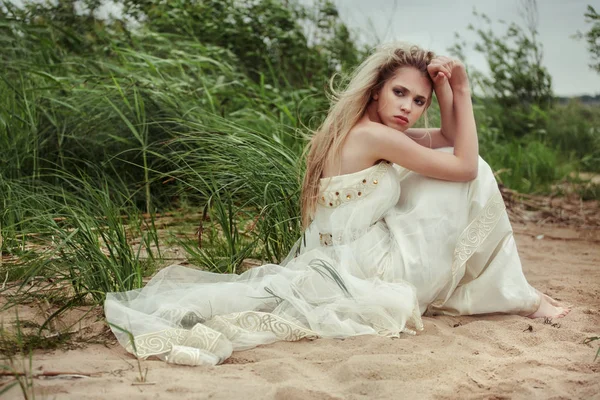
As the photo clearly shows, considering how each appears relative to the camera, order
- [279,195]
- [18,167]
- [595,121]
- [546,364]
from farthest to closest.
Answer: [595,121] < [18,167] < [279,195] < [546,364]

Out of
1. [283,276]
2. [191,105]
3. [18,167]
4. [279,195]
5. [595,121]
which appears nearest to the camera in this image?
[283,276]

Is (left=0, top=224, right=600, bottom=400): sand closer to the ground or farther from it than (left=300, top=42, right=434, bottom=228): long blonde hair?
closer to the ground

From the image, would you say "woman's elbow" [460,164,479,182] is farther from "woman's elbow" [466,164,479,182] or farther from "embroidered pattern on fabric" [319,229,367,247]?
"embroidered pattern on fabric" [319,229,367,247]

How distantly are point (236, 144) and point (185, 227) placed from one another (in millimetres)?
579

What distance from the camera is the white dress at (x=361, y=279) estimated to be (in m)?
2.42

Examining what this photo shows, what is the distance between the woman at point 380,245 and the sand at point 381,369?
116 millimetres

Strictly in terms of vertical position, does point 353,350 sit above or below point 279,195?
below

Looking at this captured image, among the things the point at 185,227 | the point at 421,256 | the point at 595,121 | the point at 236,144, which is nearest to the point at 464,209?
the point at 421,256

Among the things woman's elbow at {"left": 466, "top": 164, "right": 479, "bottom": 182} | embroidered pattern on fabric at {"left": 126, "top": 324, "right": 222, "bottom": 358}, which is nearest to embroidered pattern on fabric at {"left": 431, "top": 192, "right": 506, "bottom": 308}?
woman's elbow at {"left": 466, "top": 164, "right": 479, "bottom": 182}

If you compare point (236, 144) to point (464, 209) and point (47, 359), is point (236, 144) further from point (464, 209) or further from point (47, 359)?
point (47, 359)

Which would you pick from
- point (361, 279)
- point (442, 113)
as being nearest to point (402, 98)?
point (442, 113)

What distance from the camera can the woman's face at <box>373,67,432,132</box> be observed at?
2.94m

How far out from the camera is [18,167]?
12.0 feet

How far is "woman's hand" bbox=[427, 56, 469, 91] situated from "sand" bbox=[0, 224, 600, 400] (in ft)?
3.22
